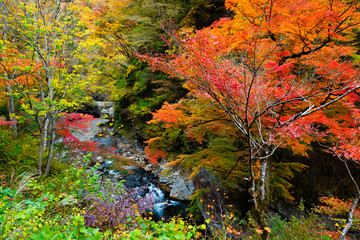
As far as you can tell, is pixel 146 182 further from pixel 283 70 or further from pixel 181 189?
pixel 283 70

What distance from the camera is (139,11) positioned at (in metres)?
12.8

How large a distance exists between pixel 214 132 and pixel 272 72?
8.14 ft

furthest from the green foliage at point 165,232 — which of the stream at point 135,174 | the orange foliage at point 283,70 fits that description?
the orange foliage at point 283,70

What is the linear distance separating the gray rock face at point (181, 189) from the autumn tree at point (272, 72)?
438 cm

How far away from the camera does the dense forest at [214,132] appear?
294cm

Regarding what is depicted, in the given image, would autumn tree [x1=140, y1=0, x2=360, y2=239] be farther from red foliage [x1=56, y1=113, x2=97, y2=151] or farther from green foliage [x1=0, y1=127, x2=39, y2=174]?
green foliage [x1=0, y1=127, x2=39, y2=174]

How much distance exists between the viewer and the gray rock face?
825 cm

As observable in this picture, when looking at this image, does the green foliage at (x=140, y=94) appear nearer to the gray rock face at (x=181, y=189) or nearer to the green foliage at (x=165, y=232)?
the gray rock face at (x=181, y=189)

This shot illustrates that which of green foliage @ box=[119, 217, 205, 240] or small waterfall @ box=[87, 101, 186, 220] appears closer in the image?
green foliage @ box=[119, 217, 205, 240]

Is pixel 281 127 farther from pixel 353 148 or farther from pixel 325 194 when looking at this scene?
pixel 325 194

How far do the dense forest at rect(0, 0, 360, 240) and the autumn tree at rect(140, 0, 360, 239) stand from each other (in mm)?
50

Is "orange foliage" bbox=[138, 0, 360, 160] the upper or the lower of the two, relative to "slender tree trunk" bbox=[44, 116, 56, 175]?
upper

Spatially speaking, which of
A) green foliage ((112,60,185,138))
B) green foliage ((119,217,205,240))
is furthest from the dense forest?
green foliage ((112,60,185,138))

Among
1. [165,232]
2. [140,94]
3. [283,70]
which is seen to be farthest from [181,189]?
[140,94]
